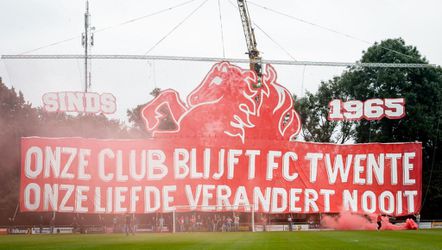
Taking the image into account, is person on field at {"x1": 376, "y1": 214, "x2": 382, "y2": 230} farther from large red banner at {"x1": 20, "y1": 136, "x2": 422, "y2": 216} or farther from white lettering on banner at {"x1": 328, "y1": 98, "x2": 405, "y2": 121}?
white lettering on banner at {"x1": 328, "y1": 98, "x2": 405, "y2": 121}

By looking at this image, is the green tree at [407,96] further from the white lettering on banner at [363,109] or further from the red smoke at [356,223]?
the red smoke at [356,223]

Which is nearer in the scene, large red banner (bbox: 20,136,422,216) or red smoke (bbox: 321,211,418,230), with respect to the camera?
large red banner (bbox: 20,136,422,216)

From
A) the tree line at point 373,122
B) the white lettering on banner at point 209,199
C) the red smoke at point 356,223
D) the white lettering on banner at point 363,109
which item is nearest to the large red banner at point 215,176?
the white lettering on banner at point 209,199

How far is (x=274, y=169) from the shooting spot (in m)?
40.6

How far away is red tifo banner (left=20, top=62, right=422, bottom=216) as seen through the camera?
129ft

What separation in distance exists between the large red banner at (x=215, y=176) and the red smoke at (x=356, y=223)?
20.5 inches

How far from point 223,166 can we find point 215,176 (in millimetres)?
792

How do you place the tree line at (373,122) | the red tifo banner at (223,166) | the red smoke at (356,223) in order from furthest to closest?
1. the tree line at (373,122)
2. the red smoke at (356,223)
3. the red tifo banner at (223,166)

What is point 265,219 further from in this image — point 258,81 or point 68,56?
point 68,56

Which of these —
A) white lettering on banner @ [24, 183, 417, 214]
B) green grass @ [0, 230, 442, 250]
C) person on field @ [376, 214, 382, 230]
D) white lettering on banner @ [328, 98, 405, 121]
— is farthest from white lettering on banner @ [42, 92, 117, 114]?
person on field @ [376, 214, 382, 230]

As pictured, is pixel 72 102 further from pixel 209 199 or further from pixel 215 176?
pixel 209 199

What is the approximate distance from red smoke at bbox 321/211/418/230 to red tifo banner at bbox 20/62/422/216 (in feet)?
1.65

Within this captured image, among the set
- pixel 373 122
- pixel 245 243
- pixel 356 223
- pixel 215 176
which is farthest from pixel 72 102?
pixel 373 122

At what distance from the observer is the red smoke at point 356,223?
39906mm
